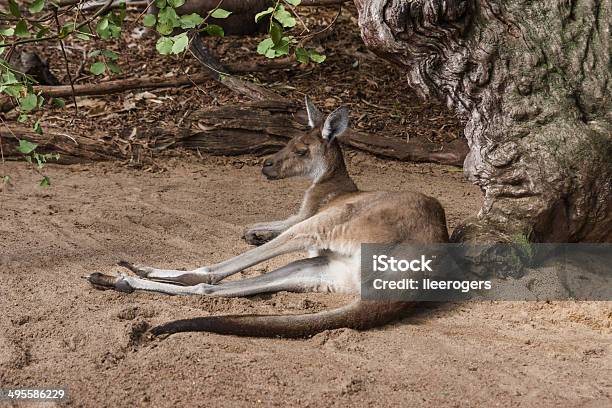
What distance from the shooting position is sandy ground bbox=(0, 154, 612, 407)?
14.0ft

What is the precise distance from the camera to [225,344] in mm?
4711

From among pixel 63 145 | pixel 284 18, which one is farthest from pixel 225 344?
pixel 63 145

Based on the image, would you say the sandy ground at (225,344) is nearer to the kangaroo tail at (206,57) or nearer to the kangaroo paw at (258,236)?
the kangaroo paw at (258,236)

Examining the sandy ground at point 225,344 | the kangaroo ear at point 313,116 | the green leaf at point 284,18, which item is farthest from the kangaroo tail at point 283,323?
the kangaroo ear at point 313,116

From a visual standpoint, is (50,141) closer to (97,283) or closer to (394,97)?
(97,283)

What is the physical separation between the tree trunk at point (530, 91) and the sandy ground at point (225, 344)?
0.67 metres

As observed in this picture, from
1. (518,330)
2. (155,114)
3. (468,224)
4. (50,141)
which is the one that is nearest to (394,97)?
(155,114)

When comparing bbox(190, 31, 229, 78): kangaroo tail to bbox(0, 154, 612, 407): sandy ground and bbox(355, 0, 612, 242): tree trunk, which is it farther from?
bbox(355, 0, 612, 242): tree trunk

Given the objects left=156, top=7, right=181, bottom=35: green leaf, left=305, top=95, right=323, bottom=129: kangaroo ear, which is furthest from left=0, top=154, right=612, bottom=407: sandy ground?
left=156, top=7, right=181, bottom=35: green leaf

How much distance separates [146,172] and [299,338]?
4.27 metres

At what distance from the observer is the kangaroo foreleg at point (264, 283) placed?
5625 mm

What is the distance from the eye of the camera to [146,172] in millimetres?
8719

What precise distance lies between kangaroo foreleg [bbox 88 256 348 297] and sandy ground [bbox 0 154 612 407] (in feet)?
0.25

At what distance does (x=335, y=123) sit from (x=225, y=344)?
8.89 ft
